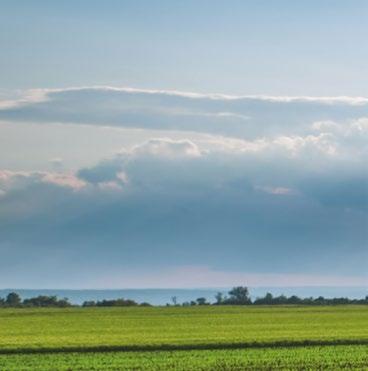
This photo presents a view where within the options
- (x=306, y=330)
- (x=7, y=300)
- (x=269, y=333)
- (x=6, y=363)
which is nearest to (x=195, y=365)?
(x=6, y=363)

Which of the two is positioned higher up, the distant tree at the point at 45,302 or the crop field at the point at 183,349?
the distant tree at the point at 45,302

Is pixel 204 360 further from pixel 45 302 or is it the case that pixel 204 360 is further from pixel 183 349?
pixel 45 302

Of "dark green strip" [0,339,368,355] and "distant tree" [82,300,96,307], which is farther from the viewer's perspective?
"distant tree" [82,300,96,307]

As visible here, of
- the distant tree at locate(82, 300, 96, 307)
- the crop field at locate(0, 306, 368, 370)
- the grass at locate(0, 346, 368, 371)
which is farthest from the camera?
the distant tree at locate(82, 300, 96, 307)

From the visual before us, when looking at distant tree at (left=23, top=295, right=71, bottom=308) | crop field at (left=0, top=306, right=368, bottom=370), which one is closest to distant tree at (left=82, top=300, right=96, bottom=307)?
distant tree at (left=23, top=295, right=71, bottom=308)

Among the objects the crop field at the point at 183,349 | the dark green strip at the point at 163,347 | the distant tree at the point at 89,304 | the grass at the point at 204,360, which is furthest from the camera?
the distant tree at the point at 89,304

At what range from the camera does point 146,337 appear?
213 feet

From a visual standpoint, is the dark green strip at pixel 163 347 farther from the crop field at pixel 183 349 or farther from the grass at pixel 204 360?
the grass at pixel 204 360

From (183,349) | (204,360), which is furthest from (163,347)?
(204,360)

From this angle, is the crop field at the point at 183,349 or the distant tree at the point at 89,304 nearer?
the crop field at the point at 183,349

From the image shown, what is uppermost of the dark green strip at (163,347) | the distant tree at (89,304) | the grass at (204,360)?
the distant tree at (89,304)

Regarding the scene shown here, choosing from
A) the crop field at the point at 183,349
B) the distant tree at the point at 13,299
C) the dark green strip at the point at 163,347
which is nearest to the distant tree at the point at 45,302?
the distant tree at the point at 13,299

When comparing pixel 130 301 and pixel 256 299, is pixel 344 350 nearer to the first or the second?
pixel 130 301

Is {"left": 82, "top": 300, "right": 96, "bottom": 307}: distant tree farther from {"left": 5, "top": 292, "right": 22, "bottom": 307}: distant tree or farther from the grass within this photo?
the grass
